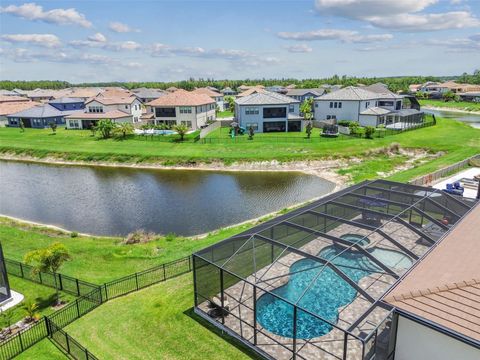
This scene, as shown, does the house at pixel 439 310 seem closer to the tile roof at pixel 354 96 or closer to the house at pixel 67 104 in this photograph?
the tile roof at pixel 354 96

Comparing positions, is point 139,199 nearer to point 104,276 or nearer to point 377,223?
point 104,276

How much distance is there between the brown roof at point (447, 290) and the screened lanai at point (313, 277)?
64 cm

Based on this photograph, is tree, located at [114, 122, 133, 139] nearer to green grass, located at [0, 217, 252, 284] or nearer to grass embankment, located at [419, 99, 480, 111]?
green grass, located at [0, 217, 252, 284]

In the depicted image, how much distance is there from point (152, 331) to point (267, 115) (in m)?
55.4

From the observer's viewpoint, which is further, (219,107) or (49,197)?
(219,107)

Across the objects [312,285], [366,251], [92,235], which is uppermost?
[366,251]

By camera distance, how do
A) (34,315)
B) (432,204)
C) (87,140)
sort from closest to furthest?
(34,315) → (432,204) → (87,140)

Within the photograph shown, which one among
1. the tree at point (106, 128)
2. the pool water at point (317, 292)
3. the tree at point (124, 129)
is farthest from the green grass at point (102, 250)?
the tree at point (106, 128)

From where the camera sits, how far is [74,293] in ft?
60.2

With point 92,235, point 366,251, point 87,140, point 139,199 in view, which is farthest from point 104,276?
point 87,140

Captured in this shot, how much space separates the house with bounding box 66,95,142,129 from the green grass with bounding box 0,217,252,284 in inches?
1935

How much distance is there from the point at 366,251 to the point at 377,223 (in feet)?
13.5

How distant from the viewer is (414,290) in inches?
468

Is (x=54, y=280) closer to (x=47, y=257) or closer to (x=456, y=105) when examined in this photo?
(x=47, y=257)
